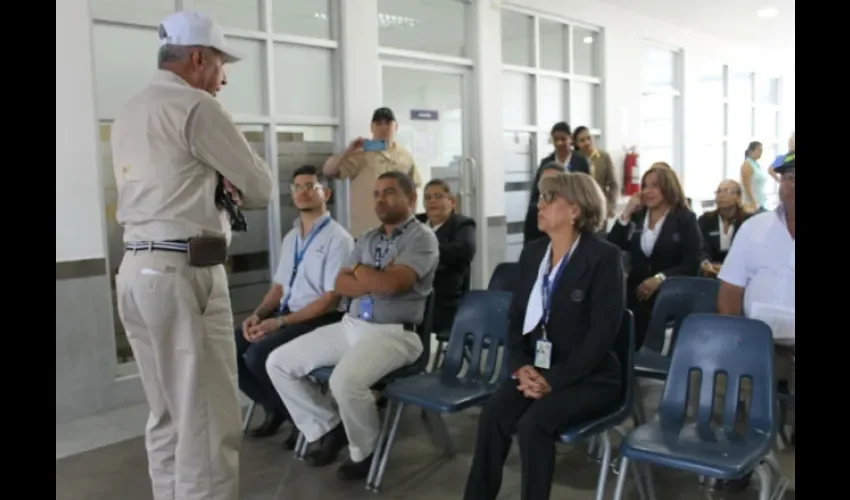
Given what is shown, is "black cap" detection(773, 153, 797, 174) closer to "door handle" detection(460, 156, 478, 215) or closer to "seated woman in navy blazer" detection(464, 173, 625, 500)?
"seated woman in navy blazer" detection(464, 173, 625, 500)

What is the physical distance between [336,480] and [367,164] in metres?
2.62

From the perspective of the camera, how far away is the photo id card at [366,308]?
337 cm

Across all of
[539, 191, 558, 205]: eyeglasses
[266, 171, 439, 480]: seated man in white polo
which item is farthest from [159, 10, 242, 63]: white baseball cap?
[539, 191, 558, 205]: eyeglasses

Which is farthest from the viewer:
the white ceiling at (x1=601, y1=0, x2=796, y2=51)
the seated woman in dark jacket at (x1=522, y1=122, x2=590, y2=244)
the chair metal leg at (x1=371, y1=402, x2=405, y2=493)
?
the white ceiling at (x1=601, y1=0, x2=796, y2=51)

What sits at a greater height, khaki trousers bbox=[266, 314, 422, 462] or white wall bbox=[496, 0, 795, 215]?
white wall bbox=[496, 0, 795, 215]

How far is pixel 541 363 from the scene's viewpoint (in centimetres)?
269

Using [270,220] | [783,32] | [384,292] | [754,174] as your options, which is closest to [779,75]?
[783,32]

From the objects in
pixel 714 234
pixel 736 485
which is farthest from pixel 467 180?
pixel 736 485

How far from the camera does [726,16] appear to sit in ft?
30.9

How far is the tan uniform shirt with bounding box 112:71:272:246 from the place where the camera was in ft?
7.97

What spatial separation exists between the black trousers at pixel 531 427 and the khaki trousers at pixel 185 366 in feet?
2.89

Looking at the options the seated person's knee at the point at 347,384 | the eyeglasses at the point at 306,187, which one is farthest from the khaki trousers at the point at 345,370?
the eyeglasses at the point at 306,187

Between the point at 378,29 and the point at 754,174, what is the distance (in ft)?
17.0
